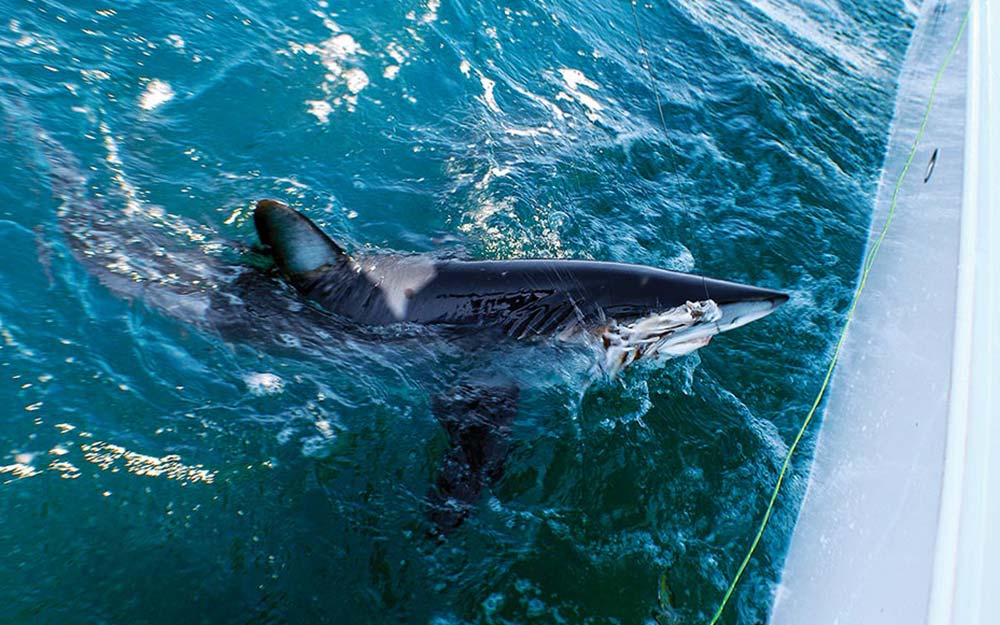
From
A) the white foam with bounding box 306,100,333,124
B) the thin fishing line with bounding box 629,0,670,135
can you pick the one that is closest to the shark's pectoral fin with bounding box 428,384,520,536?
the white foam with bounding box 306,100,333,124

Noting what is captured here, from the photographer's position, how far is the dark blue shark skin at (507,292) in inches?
141

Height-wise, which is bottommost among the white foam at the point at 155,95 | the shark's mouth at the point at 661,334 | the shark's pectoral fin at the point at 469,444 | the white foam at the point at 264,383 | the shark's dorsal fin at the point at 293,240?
the shark's pectoral fin at the point at 469,444

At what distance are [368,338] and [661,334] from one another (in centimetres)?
132

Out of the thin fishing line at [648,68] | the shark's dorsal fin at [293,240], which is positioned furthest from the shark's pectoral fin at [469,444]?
the thin fishing line at [648,68]

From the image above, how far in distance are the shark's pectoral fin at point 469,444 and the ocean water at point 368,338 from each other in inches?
2.4

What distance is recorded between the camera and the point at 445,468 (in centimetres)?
313

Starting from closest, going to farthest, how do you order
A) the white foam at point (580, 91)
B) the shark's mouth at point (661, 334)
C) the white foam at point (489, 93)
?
the shark's mouth at point (661, 334), the white foam at point (489, 93), the white foam at point (580, 91)

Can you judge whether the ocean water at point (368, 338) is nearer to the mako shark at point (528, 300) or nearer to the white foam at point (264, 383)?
the white foam at point (264, 383)

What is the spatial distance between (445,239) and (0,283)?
207 cm

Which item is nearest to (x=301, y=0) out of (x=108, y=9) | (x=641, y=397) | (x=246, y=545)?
(x=108, y=9)

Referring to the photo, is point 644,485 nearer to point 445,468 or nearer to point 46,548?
point 445,468

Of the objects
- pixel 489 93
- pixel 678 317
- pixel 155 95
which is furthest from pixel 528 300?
pixel 155 95

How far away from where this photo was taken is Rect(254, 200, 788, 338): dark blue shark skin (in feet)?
11.7

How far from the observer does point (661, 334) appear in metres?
3.53
